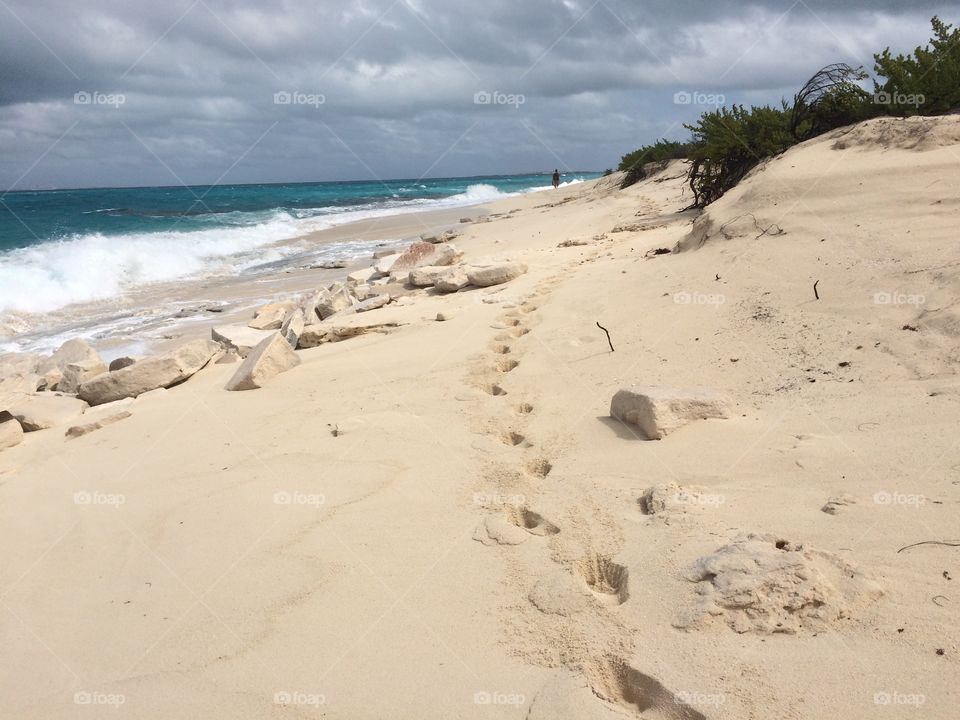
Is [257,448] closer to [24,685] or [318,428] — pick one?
[318,428]

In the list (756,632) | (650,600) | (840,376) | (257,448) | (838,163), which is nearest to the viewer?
(756,632)

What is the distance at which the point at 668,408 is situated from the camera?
3.32 meters

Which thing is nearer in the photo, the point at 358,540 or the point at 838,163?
the point at 358,540

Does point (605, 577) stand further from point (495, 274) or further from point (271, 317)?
point (271, 317)

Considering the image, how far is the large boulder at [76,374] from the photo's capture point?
21.0 feet

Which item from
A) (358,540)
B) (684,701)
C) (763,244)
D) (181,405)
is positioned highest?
(763,244)

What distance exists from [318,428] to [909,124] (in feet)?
18.1

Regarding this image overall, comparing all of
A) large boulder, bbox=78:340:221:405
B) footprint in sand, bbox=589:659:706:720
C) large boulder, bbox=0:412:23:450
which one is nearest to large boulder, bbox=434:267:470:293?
large boulder, bbox=78:340:221:405

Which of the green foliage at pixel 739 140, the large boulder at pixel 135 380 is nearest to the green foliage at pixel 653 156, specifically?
the green foliage at pixel 739 140

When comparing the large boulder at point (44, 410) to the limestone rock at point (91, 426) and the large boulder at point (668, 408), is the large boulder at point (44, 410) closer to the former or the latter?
the limestone rock at point (91, 426)

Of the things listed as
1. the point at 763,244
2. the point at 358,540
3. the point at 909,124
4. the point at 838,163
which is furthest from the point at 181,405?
the point at 909,124

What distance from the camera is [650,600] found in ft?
7.32

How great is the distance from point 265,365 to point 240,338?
2.29 m

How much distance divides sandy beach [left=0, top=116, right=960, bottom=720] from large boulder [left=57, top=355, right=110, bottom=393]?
81cm
